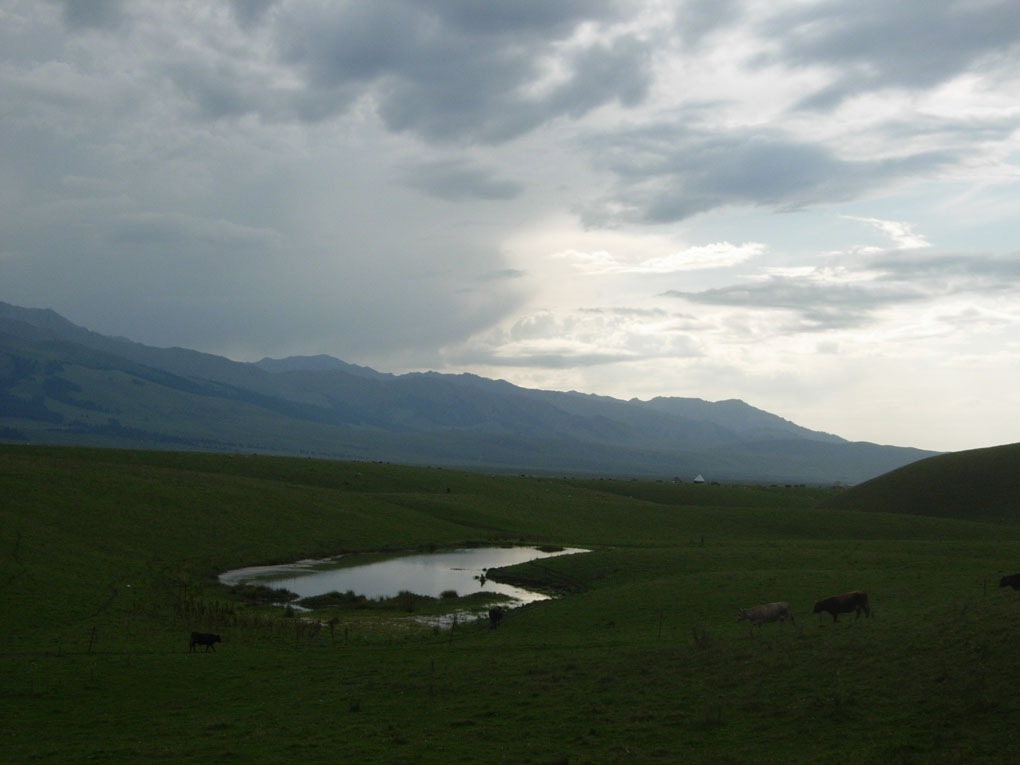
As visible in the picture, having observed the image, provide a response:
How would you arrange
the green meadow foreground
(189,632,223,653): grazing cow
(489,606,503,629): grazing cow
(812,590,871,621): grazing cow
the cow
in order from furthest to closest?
(489,606,503,629): grazing cow → (189,632,223,653): grazing cow → the cow → (812,590,871,621): grazing cow → the green meadow foreground

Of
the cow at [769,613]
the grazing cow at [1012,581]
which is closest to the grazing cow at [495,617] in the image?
the cow at [769,613]

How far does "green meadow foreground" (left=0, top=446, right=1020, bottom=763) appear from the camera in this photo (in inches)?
755

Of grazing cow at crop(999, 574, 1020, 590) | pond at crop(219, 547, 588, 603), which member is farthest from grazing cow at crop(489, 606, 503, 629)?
grazing cow at crop(999, 574, 1020, 590)

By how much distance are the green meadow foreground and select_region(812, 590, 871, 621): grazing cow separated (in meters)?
0.84

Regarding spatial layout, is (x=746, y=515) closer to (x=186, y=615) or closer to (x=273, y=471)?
(x=273, y=471)

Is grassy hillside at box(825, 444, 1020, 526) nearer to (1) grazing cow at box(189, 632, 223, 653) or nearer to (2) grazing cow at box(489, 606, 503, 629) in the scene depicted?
(2) grazing cow at box(489, 606, 503, 629)

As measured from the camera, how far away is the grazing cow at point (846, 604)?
33906 mm

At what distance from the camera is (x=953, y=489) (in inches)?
4112

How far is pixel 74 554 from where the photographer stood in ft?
182

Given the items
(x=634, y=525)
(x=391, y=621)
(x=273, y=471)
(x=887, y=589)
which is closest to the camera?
(x=887, y=589)

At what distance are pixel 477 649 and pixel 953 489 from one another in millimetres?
93821

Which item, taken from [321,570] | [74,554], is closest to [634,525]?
[321,570]

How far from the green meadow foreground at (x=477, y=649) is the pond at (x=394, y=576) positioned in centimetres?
304

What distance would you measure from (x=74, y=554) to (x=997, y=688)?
189 ft
